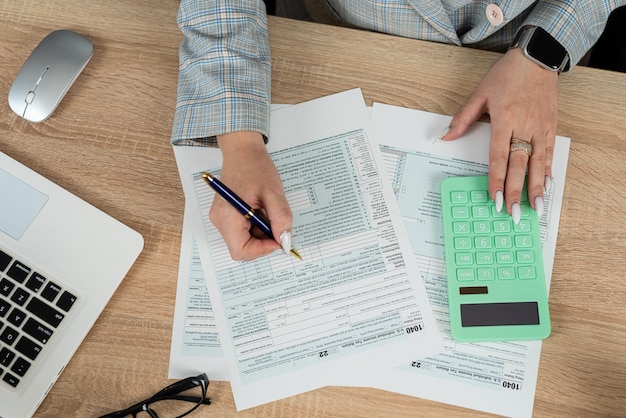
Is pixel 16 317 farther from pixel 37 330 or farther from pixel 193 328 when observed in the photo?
pixel 193 328

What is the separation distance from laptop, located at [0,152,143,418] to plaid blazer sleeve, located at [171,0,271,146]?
17cm

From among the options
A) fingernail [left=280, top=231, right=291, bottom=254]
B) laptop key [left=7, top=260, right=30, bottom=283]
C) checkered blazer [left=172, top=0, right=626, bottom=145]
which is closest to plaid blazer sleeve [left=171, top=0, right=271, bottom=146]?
checkered blazer [left=172, top=0, right=626, bottom=145]

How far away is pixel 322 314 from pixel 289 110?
11.4 inches

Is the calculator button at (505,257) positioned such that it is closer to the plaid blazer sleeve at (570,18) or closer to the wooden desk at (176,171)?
the wooden desk at (176,171)

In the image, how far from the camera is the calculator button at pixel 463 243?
728mm

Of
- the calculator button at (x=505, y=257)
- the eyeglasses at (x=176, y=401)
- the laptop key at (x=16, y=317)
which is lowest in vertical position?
the eyeglasses at (x=176, y=401)

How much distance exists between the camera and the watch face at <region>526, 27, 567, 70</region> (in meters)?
0.77

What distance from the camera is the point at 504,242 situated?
72cm

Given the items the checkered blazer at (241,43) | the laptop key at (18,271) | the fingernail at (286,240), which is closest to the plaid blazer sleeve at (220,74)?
the checkered blazer at (241,43)

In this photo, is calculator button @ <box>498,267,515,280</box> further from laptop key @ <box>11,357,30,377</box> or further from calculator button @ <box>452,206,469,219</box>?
laptop key @ <box>11,357,30,377</box>

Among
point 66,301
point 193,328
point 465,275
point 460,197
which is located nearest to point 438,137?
point 460,197

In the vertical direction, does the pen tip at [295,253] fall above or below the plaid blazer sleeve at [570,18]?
below

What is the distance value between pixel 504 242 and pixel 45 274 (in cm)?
60

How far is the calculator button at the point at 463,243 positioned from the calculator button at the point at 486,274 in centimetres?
3
